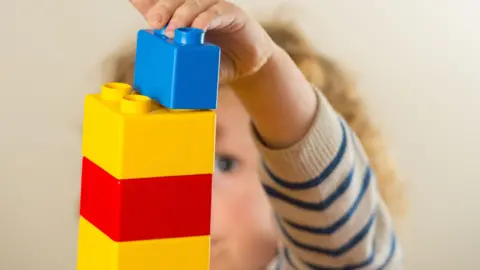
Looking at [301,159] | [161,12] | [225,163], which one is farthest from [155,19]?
[225,163]

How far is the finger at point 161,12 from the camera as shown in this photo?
0.48 meters

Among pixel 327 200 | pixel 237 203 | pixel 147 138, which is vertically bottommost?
pixel 237 203

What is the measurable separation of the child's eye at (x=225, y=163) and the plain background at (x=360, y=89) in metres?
0.18

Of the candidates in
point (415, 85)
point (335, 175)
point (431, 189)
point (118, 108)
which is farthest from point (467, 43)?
point (118, 108)

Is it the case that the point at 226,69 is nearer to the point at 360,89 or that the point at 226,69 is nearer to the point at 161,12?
the point at 161,12

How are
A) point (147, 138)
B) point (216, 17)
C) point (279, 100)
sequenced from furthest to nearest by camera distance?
point (279, 100) < point (216, 17) < point (147, 138)

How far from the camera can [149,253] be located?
0.42 metres

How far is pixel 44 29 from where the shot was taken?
95 cm

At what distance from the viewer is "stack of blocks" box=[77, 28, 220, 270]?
1.35 ft

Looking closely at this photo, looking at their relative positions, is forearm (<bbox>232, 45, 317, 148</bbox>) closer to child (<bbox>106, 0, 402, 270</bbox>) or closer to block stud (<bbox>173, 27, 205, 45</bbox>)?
child (<bbox>106, 0, 402, 270</bbox>)

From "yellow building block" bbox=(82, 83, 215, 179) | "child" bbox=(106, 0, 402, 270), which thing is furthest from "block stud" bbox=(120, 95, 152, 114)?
"child" bbox=(106, 0, 402, 270)

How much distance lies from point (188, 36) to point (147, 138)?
2.5 inches

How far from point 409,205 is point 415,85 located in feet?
0.61

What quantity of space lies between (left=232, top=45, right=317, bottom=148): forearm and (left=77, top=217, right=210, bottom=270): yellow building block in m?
0.25
